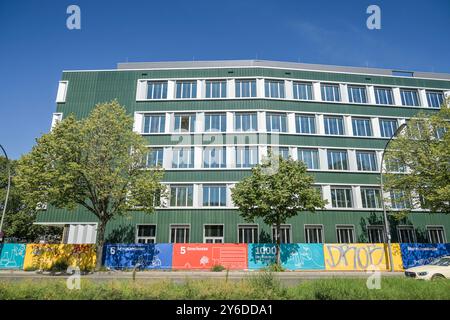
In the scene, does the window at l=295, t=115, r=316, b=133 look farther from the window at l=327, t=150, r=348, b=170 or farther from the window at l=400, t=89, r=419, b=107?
the window at l=400, t=89, r=419, b=107

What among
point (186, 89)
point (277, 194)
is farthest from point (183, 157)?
point (277, 194)

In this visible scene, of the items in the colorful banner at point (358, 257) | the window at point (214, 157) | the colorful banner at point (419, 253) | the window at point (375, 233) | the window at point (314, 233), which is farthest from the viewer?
the window at point (214, 157)

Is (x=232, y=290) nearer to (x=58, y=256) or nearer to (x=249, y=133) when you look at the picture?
(x=58, y=256)

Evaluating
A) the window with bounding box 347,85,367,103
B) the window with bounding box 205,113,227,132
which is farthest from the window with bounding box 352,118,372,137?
the window with bounding box 205,113,227,132

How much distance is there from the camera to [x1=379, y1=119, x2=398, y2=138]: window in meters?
35.5

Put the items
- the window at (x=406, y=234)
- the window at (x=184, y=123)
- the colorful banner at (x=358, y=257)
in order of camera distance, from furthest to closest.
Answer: the window at (x=184, y=123) < the window at (x=406, y=234) < the colorful banner at (x=358, y=257)

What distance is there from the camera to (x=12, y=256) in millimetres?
24734

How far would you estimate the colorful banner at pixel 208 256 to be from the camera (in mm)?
24953

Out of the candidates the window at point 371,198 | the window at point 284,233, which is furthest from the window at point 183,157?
the window at point 371,198

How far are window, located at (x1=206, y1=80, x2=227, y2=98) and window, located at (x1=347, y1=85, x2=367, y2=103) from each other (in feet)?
49.0

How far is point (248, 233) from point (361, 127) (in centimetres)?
1809

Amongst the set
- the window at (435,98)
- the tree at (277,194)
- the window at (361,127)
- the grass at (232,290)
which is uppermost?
the window at (435,98)

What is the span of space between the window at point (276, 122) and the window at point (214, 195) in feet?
27.5

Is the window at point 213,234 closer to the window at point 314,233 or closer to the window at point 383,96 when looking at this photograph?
the window at point 314,233
